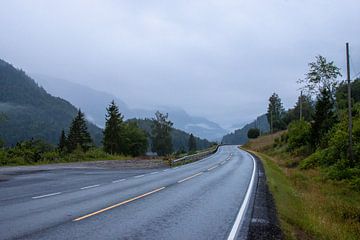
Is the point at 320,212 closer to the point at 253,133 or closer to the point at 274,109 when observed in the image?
the point at 253,133

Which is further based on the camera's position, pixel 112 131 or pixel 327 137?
pixel 112 131

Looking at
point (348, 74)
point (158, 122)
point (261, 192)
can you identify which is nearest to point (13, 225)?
point (261, 192)

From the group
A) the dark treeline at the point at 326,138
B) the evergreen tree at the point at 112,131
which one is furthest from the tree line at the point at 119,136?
the dark treeline at the point at 326,138

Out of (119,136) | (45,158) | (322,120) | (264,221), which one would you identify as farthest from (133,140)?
(264,221)

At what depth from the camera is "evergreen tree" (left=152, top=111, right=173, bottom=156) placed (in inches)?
5522

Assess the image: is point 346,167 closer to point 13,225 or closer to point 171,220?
point 171,220

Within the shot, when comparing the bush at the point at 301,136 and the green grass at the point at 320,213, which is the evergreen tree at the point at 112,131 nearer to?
the bush at the point at 301,136

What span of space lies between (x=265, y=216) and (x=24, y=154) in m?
27.6

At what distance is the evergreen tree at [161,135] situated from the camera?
140m

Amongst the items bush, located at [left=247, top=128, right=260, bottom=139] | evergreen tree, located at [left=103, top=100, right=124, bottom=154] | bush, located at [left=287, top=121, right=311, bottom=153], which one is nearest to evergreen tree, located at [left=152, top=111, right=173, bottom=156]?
bush, located at [left=247, top=128, right=260, bottom=139]

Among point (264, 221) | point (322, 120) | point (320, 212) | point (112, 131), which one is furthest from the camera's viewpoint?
point (112, 131)

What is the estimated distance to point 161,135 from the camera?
143125 mm

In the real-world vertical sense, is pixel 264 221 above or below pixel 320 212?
above

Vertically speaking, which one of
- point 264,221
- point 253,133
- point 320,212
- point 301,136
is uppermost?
point 253,133
